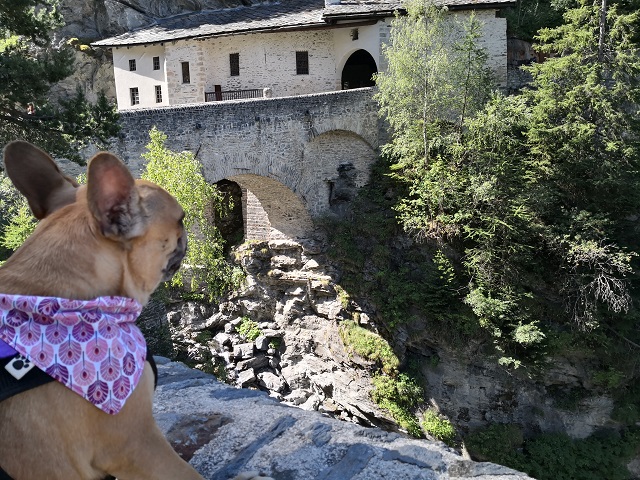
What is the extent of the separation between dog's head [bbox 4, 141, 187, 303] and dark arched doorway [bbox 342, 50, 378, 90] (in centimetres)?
2093

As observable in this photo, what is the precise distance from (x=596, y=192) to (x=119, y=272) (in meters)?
15.2

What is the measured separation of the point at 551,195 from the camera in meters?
15.0

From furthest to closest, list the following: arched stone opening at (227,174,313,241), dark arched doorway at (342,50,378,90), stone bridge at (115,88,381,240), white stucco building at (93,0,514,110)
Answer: dark arched doorway at (342,50,378,90) → white stucco building at (93,0,514,110) → arched stone opening at (227,174,313,241) → stone bridge at (115,88,381,240)

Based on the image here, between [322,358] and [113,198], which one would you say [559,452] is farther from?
[113,198]

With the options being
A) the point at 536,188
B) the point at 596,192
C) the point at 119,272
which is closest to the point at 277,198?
the point at 536,188

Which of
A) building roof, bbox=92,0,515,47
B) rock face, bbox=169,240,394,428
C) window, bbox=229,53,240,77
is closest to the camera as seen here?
rock face, bbox=169,240,394,428

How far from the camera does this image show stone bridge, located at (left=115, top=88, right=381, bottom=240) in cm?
1416

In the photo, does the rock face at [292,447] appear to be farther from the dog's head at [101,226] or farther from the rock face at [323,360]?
the rock face at [323,360]

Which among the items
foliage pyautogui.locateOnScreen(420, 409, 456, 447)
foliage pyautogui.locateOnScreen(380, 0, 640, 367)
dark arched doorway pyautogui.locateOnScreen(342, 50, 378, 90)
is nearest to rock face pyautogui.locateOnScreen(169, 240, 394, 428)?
foliage pyautogui.locateOnScreen(420, 409, 456, 447)

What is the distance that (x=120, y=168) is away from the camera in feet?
6.29

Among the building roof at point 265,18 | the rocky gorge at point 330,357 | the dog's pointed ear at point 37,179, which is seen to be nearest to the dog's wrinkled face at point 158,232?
the dog's pointed ear at point 37,179

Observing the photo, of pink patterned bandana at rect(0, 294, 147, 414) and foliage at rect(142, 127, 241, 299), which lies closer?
pink patterned bandana at rect(0, 294, 147, 414)

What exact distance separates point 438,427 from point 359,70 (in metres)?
13.4

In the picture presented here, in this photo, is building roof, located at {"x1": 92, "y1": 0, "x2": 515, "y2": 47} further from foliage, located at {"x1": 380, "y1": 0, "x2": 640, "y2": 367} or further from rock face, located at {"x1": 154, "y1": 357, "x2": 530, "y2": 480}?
rock face, located at {"x1": 154, "y1": 357, "x2": 530, "y2": 480}
